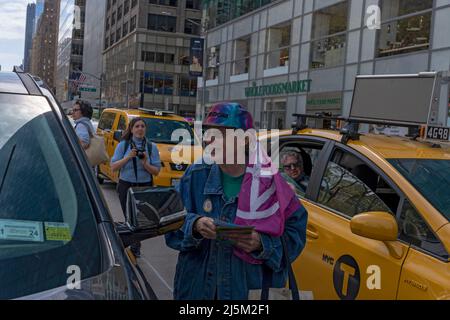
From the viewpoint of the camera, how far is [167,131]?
1175cm

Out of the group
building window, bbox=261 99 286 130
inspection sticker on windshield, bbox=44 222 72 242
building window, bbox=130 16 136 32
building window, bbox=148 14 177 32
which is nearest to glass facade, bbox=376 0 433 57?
building window, bbox=261 99 286 130

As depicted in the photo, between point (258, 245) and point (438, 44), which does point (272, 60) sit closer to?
point (438, 44)

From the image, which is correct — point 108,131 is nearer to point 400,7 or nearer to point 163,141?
point 163,141

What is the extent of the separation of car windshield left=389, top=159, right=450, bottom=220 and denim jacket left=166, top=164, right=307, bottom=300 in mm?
906

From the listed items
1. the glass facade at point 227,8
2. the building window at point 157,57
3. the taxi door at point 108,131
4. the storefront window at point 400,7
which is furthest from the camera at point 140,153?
the building window at point 157,57

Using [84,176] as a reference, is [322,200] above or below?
below

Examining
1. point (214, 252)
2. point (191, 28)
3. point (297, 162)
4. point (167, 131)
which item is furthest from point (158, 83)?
point (214, 252)

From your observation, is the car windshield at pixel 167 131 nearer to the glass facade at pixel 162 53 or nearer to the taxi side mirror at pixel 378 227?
the taxi side mirror at pixel 378 227

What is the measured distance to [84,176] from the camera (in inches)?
80.6

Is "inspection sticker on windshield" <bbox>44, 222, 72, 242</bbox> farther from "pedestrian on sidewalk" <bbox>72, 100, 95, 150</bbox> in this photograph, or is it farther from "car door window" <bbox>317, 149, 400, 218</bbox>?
"pedestrian on sidewalk" <bbox>72, 100, 95, 150</bbox>
